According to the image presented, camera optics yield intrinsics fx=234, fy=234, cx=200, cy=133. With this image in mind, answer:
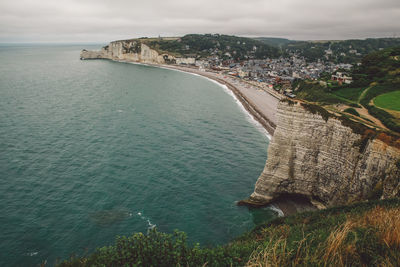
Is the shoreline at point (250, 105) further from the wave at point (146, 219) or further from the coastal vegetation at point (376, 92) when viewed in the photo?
the wave at point (146, 219)

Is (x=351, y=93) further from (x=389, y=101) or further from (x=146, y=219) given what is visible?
(x=146, y=219)

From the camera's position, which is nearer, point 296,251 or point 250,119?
point 296,251

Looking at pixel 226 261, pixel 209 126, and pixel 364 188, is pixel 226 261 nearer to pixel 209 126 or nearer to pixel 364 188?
pixel 364 188

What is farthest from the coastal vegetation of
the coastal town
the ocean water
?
the ocean water

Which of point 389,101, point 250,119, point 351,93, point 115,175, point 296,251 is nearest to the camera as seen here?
point 296,251

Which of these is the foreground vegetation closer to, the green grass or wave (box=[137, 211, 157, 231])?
wave (box=[137, 211, 157, 231])

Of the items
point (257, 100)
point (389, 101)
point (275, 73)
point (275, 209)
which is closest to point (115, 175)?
point (275, 209)

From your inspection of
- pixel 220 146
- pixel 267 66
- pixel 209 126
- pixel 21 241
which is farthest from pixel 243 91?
pixel 21 241
